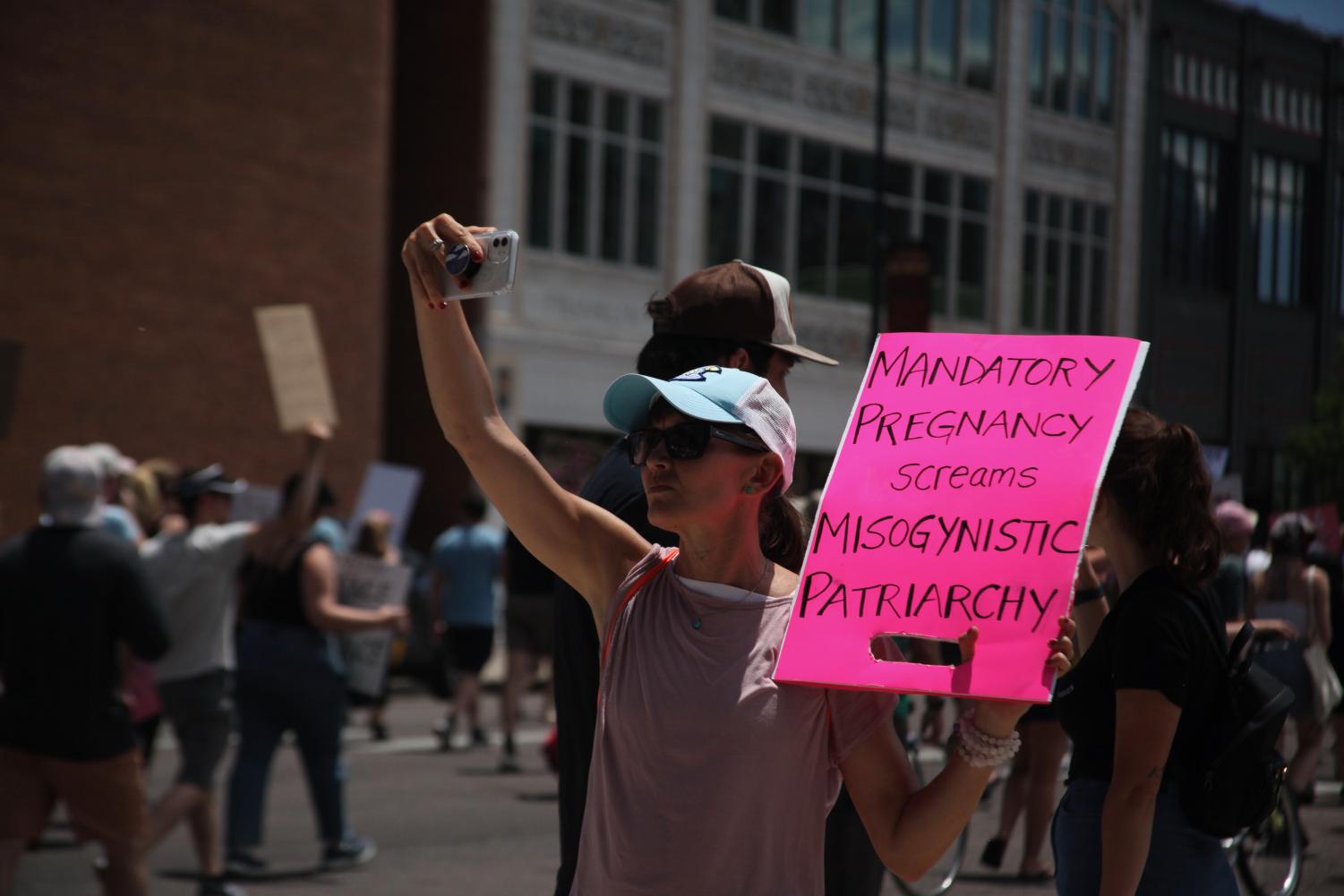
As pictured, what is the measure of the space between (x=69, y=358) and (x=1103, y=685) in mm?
17711

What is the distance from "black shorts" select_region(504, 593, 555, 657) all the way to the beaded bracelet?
10024 mm

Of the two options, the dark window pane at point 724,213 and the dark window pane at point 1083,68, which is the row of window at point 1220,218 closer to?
the dark window pane at point 1083,68

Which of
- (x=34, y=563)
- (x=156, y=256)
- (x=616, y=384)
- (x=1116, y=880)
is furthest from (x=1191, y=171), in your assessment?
(x=156, y=256)

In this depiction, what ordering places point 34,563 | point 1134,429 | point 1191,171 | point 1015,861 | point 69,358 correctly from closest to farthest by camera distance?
1. point 1134,429
2. point 34,563
3. point 1015,861
4. point 1191,171
5. point 69,358

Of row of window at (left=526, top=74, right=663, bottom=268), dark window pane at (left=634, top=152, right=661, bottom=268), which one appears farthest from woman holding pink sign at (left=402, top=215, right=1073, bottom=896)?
A: dark window pane at (left=634, top=152, right=661, bottom=268)

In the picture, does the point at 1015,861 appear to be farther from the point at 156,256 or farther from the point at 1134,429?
the point at 156,256

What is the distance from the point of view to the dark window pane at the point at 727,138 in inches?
1006

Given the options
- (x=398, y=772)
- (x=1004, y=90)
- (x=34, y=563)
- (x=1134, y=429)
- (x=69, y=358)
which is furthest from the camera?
(x=1004, y=90)

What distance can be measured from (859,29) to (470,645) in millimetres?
15956

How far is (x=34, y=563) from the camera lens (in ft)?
20.6

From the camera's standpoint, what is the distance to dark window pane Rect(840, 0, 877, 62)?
26625mm

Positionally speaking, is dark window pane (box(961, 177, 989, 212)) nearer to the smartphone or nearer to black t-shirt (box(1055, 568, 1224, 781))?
black t-shirt (box(1055, 568, 1224, 781))

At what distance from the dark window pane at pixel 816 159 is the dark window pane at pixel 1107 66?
6613 mm

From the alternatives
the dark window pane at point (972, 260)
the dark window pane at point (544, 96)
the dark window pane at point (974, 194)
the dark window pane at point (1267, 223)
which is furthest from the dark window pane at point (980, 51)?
the dark window pane at point (1267, 223)
